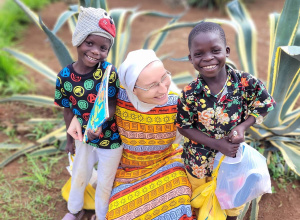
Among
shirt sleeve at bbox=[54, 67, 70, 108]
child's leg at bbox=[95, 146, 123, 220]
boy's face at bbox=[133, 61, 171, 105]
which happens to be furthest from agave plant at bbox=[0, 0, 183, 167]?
boy's face at bbox=[133, 61, 171, 105]

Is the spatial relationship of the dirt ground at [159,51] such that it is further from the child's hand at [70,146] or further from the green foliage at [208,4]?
the child's hand at [70,146]

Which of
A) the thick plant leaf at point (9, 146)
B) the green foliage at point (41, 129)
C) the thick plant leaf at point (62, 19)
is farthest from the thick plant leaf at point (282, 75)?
the thick plant leaf at point (9, 146)

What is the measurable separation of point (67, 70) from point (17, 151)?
131 cm

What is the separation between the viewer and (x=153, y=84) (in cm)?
193

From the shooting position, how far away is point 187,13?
6.09m

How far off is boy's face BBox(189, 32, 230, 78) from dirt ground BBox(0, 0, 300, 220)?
3.69 feet

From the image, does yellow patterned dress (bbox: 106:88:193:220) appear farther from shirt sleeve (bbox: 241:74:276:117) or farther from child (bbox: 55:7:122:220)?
shirt sleeve (bbox: 241:74:276:117)

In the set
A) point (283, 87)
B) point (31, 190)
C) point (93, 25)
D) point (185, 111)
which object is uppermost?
point (93, 25)

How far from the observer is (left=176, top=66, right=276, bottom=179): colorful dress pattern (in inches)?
72.3

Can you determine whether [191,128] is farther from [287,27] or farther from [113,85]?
[287,27]

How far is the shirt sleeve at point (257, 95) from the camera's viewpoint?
184 centimetres

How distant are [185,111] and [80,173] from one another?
2.63 feet

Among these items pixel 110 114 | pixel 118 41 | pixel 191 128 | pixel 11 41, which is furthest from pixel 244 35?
pixel 11 41

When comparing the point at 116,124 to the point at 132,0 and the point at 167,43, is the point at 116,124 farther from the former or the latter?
the point at 132,0
